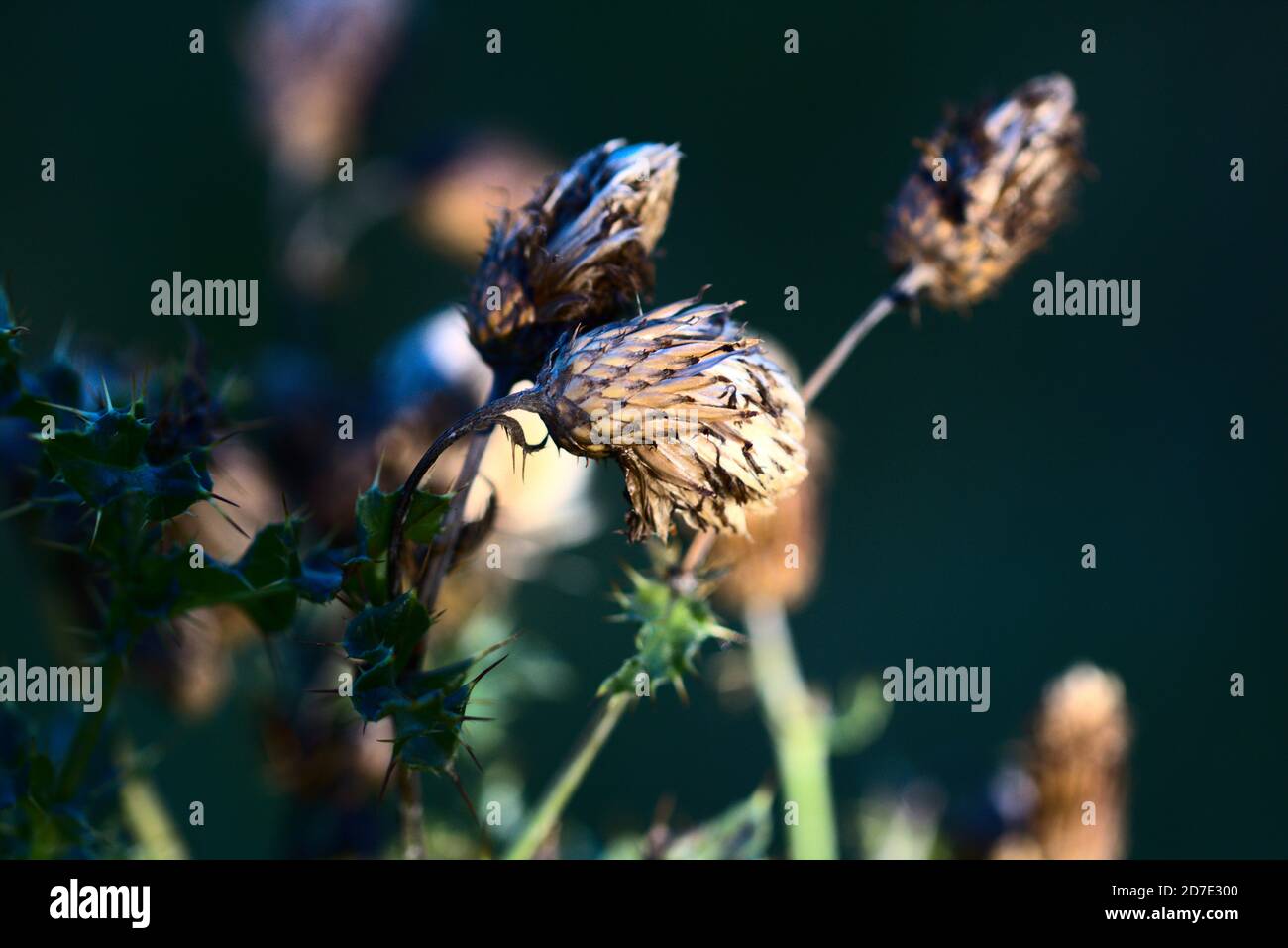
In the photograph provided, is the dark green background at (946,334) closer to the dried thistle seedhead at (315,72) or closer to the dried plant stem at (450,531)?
the dried thistle seedhead at (315,72)

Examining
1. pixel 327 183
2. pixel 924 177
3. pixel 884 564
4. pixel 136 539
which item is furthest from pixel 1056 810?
pixel 884 564

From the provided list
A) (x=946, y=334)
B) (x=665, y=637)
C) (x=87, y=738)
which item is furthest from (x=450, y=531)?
(x=946, y=334)

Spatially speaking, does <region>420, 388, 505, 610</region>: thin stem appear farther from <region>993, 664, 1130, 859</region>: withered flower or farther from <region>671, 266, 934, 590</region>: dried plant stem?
<region>993, 664, 1130, 859</region>: withered flower

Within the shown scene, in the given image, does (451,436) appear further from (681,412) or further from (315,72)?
(315,72)

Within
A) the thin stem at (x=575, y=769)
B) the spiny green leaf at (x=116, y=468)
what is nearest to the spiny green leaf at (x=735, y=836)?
the thin stem at (x=575, y=769)

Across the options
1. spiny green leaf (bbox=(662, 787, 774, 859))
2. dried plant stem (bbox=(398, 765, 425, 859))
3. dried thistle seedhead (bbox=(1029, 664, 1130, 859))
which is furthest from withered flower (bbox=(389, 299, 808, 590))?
dried thistle seedhead (bbox=(1029, 664, 1130, 859))
